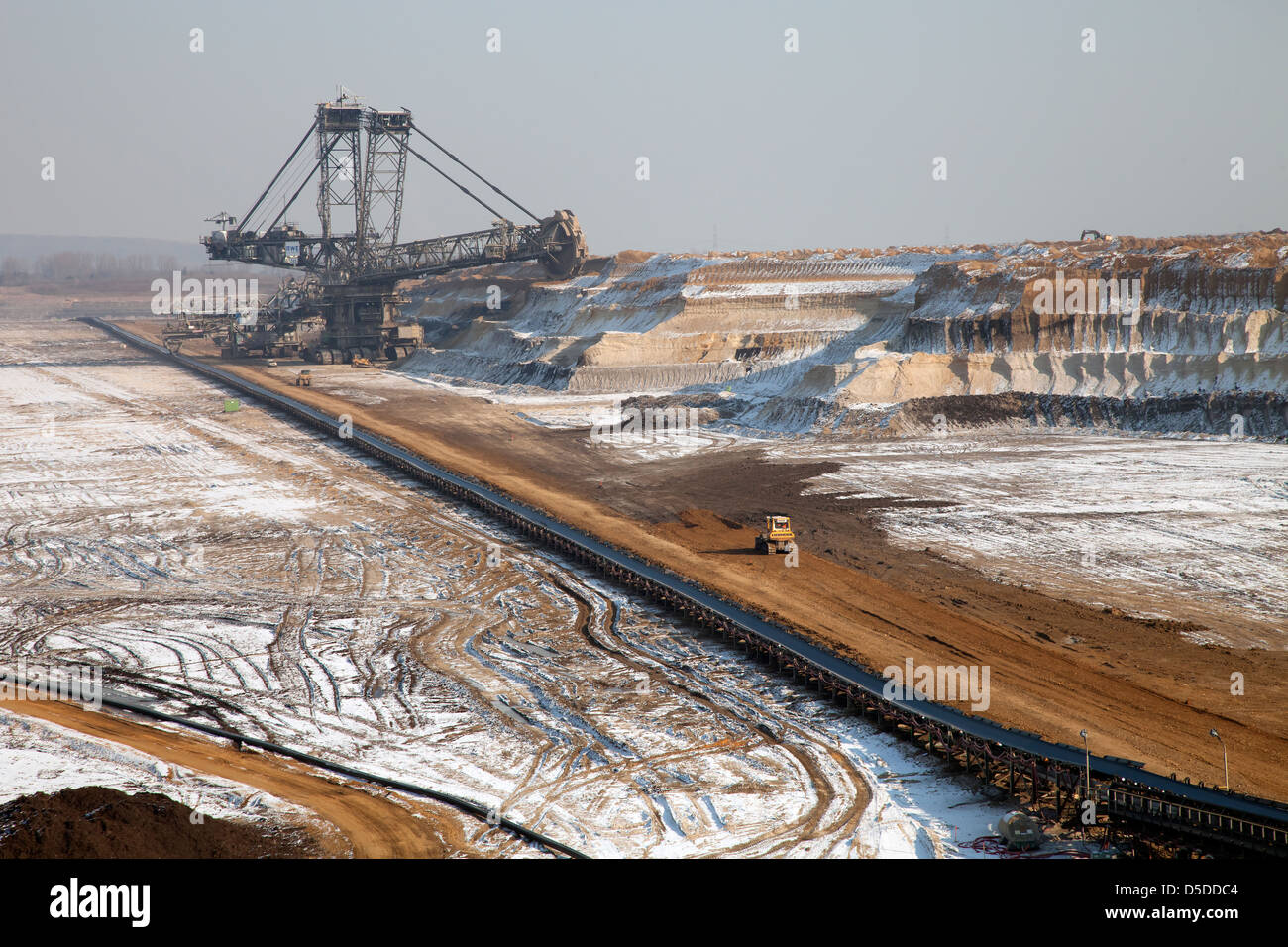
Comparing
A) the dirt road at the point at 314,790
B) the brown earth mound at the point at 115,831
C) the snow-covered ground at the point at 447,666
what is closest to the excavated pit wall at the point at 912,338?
the snow-covered ground at the point at 447,666

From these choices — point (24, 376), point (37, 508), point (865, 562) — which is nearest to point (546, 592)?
point (865, 562)

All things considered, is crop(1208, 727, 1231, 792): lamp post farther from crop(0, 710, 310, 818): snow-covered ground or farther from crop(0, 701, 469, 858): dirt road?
crop(0, 710, 310, 818): snow-covered ground

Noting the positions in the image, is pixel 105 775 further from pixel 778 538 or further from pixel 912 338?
pixel 912 338

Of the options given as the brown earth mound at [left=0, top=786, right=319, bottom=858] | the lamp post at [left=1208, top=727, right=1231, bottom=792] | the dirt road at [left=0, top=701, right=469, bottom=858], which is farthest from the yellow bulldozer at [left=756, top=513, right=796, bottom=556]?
the brown earth mound at [left=0, top=786, right=319, bottom=858]

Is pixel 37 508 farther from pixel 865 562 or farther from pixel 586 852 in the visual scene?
pixel 586 852

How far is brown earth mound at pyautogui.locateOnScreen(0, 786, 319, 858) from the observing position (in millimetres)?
10773

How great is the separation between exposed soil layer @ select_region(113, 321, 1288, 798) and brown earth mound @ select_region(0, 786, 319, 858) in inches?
431

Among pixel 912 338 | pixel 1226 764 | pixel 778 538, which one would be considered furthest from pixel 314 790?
pixel 912 338

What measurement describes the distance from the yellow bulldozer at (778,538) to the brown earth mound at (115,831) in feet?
51.4

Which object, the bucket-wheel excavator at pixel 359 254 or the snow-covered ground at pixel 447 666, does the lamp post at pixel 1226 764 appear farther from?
the bucket-wheel excavator at pixel 359 254

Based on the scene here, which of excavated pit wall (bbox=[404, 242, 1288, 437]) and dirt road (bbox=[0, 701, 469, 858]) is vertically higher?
excavated pit wall (bbox=[404, 242, 1288, 437])

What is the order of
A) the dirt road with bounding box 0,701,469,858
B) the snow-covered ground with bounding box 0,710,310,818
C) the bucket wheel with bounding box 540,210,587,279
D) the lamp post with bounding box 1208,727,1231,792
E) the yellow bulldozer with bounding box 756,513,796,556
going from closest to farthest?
the dirt road with bounding box 0,701,469,858 < the lamp post with bounding box 1208,727,1231,792 < the snow-covered ground with bounding box 0,710,310,818 < the yellow bulldozer with bounding box 756,513,796,556 < the bucket wheel with bounding box 540,210,587,279

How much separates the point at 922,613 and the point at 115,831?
15.4 metres

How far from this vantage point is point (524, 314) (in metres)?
79.7
